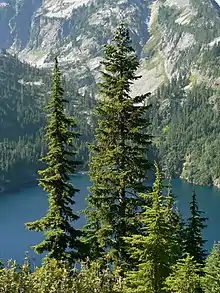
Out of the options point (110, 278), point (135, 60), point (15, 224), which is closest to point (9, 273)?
point (110, 278)

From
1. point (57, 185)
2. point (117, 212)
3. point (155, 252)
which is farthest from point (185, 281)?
point (57, 185)

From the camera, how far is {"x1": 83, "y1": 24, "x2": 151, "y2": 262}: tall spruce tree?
21344 millimetres

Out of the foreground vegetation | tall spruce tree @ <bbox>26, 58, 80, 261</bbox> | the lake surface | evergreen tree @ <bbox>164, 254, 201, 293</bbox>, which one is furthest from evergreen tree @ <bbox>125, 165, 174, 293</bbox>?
the lake surface

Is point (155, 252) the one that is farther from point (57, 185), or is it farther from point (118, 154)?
point (57, 185)

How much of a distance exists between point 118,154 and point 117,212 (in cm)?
276

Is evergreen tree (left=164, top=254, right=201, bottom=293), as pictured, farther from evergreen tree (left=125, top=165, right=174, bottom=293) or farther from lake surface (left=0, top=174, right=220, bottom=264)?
lake surface (left=0, top=174, right=220, bottom=264)

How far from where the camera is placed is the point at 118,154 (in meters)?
21.1

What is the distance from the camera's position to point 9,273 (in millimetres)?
13281

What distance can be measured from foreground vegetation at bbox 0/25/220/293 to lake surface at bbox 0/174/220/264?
59265 millimetres

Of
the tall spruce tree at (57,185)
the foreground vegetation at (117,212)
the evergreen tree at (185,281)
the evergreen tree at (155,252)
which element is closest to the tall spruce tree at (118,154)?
the foreground vegetation at (117,212)

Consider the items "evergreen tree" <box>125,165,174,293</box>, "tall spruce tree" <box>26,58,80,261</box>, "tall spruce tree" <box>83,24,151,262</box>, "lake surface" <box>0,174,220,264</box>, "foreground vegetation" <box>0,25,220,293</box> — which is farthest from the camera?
"lake surface" <box>0,174,220,264</box>

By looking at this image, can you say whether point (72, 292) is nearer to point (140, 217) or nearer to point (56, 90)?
point (140, 217)

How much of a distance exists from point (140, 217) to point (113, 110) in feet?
16.4

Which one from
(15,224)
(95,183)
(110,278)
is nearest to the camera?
(110,278)
